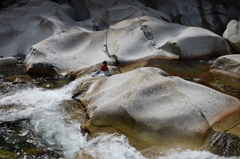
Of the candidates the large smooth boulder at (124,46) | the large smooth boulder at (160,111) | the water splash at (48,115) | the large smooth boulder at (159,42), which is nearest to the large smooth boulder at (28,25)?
the large smooth boulder at (124,46)

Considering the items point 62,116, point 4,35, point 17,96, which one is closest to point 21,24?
point 4,35

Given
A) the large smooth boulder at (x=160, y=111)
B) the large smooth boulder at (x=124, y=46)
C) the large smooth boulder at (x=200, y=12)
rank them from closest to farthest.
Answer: the large smooth boulder at (x=160, y=111)
the large smooth boulder at (x=124, y=46)
the large smooth boulder at (x=200, y=12)

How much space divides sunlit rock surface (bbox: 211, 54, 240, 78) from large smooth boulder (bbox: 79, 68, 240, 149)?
2.61 metres

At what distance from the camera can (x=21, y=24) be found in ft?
39.0

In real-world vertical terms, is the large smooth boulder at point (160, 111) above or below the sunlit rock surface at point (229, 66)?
above

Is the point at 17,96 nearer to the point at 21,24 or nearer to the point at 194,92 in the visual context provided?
the point at 194,92

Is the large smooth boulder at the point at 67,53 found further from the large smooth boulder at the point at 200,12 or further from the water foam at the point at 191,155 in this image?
the large smooth boulder at the point at 200,12

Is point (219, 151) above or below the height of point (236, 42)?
above

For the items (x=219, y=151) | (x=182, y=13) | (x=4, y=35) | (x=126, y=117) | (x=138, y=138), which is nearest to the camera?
(x=219, y=151)

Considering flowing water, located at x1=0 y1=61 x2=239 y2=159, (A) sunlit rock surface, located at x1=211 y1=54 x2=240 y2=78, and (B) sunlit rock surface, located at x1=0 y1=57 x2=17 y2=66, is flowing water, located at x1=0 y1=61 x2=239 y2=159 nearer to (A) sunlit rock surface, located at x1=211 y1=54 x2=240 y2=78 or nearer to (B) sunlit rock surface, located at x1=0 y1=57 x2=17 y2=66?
(A) sunlit rock surface, located at x1=211 y1=54 x2=240 y2=78

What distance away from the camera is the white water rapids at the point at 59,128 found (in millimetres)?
3924

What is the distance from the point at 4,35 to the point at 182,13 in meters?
10.4

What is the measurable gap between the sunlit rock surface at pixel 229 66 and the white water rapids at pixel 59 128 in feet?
14.4

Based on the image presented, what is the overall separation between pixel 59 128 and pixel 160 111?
212cm
